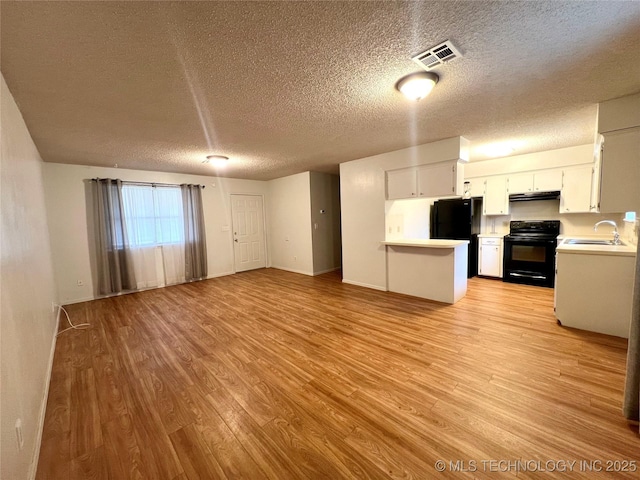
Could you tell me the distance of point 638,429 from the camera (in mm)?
1597

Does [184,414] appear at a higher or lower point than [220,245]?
lower

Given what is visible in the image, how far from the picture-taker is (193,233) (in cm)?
589

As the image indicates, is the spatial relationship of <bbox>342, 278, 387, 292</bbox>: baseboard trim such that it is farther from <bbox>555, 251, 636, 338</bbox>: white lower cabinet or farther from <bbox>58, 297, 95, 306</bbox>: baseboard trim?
<bbox>58, 297, 95, 306</bbox>: baseboard trim

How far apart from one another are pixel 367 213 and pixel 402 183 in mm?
861

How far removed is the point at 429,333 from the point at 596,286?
1.94 metres

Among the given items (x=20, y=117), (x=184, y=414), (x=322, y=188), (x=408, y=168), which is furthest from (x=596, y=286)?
(x=20, y=117)

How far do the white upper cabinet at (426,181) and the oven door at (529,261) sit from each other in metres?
2.06

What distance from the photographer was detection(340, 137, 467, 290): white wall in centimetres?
448

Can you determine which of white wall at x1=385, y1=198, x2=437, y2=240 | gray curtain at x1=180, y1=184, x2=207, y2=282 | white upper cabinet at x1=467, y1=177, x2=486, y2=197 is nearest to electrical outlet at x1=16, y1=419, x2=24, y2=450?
white wall at x1=385, y1=198, x2=437, y2=240

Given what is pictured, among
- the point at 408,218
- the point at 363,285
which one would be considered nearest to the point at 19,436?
the point at 363,285

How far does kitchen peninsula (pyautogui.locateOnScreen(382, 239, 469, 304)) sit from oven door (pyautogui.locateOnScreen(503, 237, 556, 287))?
4.59 feet

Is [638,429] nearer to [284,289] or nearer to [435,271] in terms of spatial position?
[435,271]

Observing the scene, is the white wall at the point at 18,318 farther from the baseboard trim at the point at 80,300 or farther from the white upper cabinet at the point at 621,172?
the white upper cabinet at the point at 621,172

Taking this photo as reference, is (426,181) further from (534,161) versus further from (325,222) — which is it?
(325,222)
